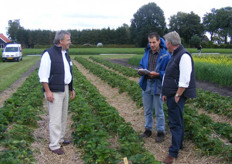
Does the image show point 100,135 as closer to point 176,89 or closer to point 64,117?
point 64,117

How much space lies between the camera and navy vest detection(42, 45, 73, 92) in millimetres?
4035

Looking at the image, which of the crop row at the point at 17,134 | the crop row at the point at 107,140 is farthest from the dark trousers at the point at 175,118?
the crop row at the point at 17,134

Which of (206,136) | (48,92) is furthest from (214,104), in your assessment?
(48,92)

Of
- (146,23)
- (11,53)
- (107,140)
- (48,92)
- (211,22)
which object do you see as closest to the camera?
(48,92)

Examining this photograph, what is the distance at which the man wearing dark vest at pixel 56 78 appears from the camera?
3.98m

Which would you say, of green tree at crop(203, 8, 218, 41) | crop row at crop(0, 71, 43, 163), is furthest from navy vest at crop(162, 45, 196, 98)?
green tree at crop(203, 8, 218, 41)

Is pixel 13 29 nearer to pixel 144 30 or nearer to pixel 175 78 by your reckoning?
pixel 144 30

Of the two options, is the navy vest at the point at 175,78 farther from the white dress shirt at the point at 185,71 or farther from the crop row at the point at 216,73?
the crop row at the point at 216,73

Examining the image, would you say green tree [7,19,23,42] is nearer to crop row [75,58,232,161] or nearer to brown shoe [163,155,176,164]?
crop row [75,58,232,161]

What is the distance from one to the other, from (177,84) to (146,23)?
223 feet

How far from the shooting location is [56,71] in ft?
13.3

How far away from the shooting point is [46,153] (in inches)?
168

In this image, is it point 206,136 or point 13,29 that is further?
point 13,29

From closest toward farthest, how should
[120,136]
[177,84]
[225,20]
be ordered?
[177,84] < [120,136] < [225,20]
